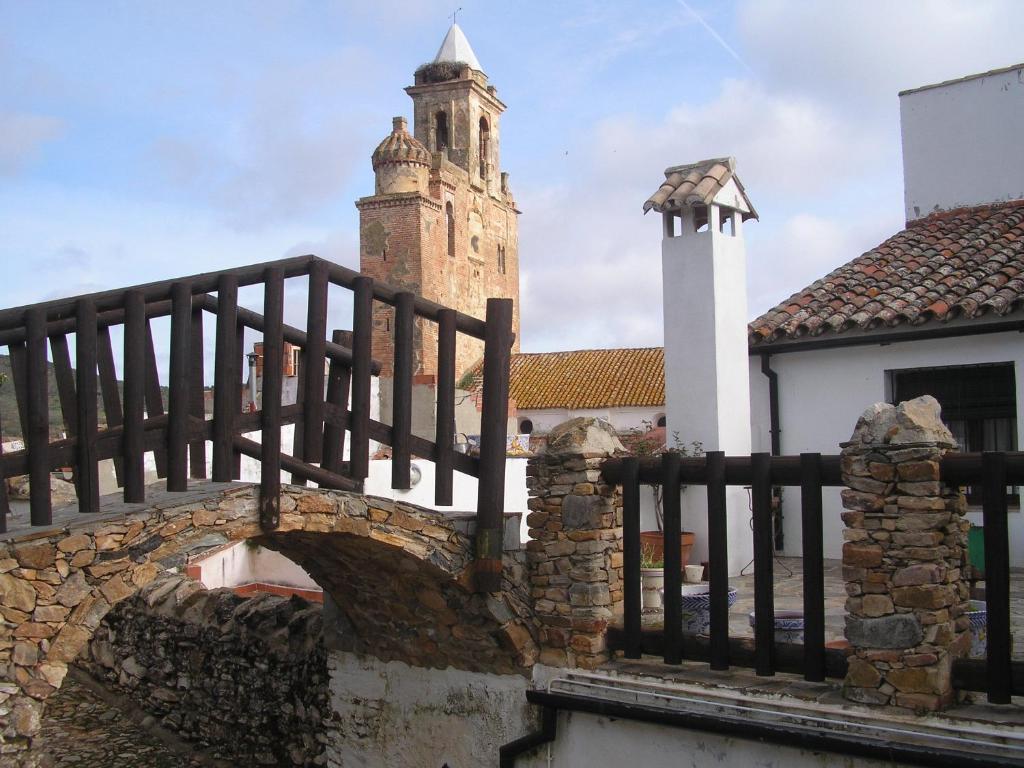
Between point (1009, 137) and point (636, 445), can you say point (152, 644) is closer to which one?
point (636, 445)

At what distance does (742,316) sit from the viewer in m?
10.4

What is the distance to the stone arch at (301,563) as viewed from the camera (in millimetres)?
5449

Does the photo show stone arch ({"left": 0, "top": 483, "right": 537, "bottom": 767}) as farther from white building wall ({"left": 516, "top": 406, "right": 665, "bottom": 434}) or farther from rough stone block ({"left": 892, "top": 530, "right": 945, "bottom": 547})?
white building wall ({"left": 516, "top": 406, "right": 665, "bottom": 434})

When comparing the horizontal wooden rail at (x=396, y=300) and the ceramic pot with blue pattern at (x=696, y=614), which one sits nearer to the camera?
the horizontal wooden rail at (x=396, y=300)

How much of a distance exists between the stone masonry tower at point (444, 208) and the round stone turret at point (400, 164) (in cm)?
4

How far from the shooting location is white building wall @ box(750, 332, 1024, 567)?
31.9 ft

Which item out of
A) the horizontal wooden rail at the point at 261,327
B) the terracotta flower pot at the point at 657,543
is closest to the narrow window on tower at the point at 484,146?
the terracotta flower pot at the point at 657,543

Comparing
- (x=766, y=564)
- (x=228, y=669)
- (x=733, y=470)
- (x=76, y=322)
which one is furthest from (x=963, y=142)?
(x=76, y=322)

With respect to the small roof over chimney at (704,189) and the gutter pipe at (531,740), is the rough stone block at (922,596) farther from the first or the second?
the small roof over chimney at (704,189)

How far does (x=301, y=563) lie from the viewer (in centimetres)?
791

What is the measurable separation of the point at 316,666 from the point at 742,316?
5.16 metres

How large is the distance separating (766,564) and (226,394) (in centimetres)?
330

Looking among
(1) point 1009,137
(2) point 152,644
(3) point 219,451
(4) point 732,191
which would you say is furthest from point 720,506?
(1) point 1009,137

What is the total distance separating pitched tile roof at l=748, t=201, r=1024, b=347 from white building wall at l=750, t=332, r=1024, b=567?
0.99ft
